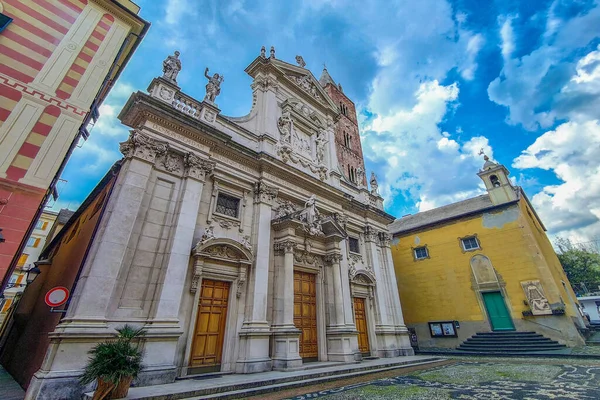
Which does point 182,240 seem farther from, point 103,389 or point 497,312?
point 497,312

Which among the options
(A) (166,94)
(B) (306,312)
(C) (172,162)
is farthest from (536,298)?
(A) (166,94)

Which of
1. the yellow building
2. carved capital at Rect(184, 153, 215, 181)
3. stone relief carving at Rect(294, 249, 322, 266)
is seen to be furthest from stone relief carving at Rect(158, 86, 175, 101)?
the yellow building

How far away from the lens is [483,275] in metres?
19.9

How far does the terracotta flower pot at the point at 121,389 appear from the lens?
5.36 metres

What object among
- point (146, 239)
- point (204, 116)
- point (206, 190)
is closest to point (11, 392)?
point (146, 239)

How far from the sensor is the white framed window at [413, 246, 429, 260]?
2339cm

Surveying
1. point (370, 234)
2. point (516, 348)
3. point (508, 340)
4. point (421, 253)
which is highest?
point (421, 253)

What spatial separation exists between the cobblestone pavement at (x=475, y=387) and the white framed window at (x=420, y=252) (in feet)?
47.6

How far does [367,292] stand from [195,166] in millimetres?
11613

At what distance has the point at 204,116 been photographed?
11750 mm

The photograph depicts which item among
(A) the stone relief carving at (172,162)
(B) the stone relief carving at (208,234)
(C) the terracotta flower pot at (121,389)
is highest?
(A) the stone relief carving at (172,162)

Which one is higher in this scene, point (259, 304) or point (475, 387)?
point (259, 304)

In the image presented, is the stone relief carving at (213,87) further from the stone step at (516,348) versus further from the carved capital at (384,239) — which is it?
the stone step at (516,348)

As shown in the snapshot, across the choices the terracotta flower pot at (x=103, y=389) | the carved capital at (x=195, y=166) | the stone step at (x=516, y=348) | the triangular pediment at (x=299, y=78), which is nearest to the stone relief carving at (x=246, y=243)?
the carved capital at (x=195, y=166)
